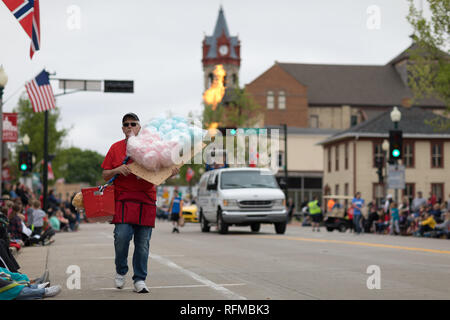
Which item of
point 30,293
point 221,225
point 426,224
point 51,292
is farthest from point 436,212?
point 30,293

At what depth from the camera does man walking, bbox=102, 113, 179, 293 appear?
29.7 ft

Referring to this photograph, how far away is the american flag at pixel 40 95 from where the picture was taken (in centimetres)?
3006

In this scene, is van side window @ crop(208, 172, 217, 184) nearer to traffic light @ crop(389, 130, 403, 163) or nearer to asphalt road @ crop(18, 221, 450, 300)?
traffic light @ crop(389, 130, 403, 163)

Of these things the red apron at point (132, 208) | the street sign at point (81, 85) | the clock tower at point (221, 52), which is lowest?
the red apron at point (132, 208)

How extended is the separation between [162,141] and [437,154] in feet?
189

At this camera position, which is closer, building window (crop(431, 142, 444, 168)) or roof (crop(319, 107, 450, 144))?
roof (crop(319, 107, 450, 144))

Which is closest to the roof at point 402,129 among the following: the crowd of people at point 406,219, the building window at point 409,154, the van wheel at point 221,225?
the building window at point 409,154

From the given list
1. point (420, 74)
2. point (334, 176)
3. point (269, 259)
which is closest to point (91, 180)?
point (334, 176)

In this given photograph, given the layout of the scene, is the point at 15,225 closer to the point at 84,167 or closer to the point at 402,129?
the point at 402,129

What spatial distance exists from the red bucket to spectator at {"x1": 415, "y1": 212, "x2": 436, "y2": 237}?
21.0 m

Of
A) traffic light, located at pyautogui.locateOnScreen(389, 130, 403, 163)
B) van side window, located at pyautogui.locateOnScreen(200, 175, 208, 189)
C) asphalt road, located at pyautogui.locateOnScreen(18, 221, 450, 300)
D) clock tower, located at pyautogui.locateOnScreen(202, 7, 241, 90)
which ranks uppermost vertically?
clock tower, located at pyautogui.locateOnScreen(202, 7, 241, 90)

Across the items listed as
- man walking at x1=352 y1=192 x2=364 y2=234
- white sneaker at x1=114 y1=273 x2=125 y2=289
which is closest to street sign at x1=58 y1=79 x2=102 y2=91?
man walking at x1=352 y1=192 x2=364 y2=234

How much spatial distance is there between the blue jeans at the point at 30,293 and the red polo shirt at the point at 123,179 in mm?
1466

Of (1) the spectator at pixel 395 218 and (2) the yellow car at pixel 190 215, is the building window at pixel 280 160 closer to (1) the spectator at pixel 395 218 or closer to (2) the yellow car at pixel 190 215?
(2) the yellow car at pixel 190 215
